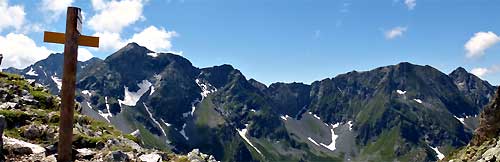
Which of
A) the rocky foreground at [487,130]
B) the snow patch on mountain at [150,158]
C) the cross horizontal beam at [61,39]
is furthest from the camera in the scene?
the rocky foreground at [487,130]

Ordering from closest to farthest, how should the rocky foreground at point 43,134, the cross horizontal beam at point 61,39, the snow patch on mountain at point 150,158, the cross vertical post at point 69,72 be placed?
the cross vertical post at point 69,72, the cross horizontal beam at point 61,39, the rocky foreground at point 43,134, the snow patch on mountain at point 150,158

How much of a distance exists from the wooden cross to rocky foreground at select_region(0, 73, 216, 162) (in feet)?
31.0

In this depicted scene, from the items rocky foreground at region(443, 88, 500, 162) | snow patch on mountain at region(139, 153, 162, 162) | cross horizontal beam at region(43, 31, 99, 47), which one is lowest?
snow patch on mountain at region(139, 153, 162, 162)

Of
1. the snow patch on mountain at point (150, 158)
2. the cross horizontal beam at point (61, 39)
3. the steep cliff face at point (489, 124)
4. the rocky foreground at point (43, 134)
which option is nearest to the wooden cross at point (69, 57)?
the cross horizontal beam at point (61, 39)

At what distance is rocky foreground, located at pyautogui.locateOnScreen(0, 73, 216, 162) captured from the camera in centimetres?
2570

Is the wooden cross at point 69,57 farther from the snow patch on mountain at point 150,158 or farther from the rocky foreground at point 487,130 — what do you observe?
the rocky foreground at point 487,130

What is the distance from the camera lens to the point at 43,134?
30.6m

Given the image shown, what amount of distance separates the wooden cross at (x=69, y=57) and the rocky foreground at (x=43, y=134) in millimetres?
9442

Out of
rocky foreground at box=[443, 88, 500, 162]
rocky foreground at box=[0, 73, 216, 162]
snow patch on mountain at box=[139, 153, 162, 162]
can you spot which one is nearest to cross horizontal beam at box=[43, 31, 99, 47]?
rocky foreground at box=[0, 73, 216, 162]

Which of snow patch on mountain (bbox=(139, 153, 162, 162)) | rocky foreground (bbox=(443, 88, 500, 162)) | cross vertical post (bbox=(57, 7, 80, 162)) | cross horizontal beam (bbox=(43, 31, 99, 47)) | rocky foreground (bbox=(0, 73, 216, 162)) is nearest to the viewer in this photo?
cross vertical post (bbox=(57, 7, 80, 162))

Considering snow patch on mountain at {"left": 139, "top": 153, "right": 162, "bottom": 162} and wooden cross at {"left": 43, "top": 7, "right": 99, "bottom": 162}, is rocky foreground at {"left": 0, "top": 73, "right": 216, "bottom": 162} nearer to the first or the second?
snow patch on mountain at {"left": 139, "top": 153, "right": 162, "bottom": 162}

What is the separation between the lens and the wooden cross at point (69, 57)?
44.9 feet

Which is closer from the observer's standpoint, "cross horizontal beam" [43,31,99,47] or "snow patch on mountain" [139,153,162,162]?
"cross horizontal beam" [43,31,99,47]

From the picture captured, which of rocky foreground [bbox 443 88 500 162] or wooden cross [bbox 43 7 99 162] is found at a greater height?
rocky foreground [bbox 443 88 500 162]
